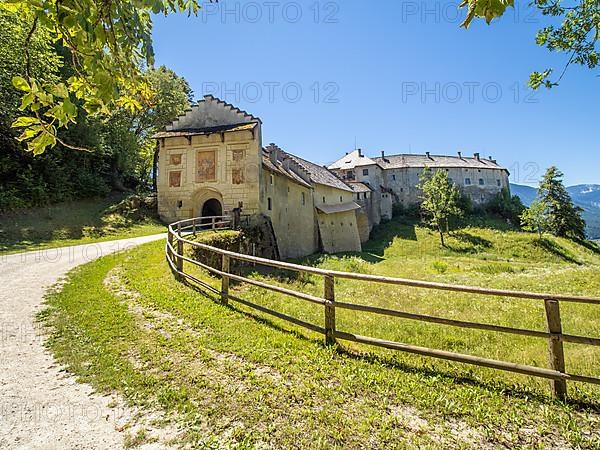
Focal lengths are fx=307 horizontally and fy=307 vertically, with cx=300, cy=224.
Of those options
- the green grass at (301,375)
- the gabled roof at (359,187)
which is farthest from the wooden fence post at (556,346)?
the gabled roof at (359,187)

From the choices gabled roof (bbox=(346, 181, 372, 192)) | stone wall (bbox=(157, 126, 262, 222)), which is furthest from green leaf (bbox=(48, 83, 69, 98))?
gabled roof (bbox=(346, 181, 372, 192))

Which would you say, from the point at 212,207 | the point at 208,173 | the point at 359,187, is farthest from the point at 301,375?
the point at 359,187

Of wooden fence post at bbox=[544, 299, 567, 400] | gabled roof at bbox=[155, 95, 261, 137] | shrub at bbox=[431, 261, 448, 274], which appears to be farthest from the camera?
gabled roof at bbox=[155, 95, 261, 137]

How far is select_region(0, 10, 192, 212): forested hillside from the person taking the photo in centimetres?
1762

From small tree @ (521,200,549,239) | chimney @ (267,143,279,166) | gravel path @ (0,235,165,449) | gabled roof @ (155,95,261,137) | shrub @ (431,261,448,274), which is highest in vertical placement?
gabled roof @ (155,95,261,137)

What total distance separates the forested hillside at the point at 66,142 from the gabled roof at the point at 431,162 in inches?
1422

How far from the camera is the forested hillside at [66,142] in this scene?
1762 cm

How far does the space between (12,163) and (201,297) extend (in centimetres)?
2109

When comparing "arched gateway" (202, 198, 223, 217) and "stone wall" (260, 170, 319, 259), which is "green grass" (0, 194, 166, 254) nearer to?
"arched gateway" (202, 198, 223, 217)

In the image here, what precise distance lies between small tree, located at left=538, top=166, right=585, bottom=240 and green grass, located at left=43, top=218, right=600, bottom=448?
40848 mm

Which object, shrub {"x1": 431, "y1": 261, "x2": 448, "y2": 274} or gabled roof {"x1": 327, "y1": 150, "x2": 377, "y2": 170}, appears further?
gabled roof {"x1": 327, "y1": 150, "x2": 377, "y2": 170}

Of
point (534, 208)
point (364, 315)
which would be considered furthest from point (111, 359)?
point (534, 208)

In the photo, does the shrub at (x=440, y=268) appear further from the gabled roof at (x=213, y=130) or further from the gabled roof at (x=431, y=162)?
the gabled roof at (x=431, y=162)

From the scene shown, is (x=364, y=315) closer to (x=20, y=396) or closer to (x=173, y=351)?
(x=173, y=351)
